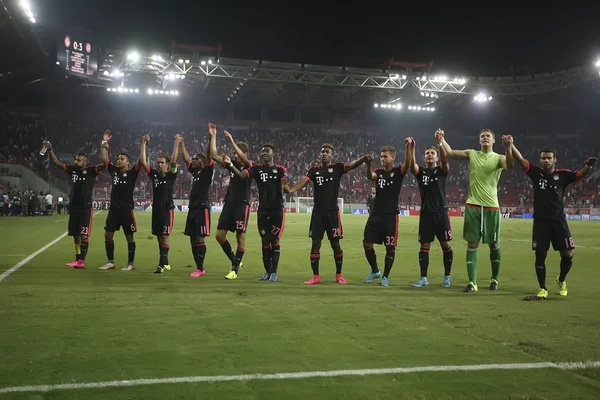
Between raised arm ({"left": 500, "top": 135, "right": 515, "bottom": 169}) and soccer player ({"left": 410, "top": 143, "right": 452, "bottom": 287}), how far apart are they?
87 cm

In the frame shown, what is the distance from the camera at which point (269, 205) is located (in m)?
8.70

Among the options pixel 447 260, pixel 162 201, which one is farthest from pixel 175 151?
pixel 447 260

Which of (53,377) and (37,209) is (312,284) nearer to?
(53,377)

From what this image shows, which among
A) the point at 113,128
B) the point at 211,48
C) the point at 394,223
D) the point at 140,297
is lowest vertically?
the point at 140,297

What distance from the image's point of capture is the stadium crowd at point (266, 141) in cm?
4884

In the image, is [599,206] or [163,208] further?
[599,206]

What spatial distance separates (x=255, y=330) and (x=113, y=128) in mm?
52929

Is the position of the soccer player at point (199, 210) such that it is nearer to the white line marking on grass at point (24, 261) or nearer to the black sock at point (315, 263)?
the black sock at point (315, 263)

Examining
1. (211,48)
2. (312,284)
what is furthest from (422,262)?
(211,48)

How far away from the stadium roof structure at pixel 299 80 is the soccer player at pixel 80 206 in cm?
2753

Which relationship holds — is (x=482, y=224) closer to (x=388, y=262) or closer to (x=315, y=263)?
(x=388, y=262)

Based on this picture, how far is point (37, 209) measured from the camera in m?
37.7

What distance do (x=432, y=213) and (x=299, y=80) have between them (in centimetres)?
3411

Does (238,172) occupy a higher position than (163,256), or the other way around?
(238,172)
